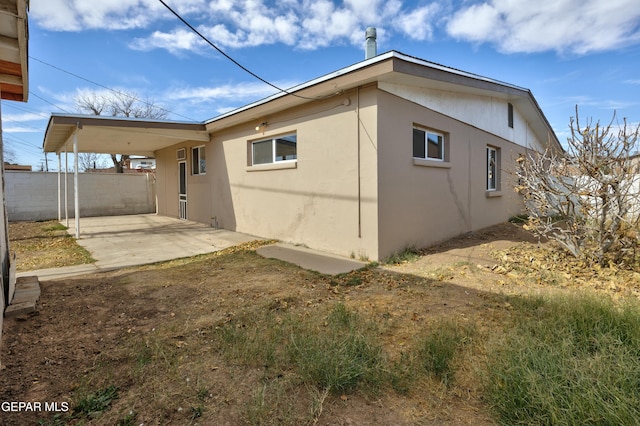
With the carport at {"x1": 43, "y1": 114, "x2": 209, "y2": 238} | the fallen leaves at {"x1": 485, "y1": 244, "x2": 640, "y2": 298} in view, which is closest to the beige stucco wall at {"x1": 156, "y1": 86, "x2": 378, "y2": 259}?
the carport at {"x1": 43, "y1": 114, "x2": 209, "y2": 238}

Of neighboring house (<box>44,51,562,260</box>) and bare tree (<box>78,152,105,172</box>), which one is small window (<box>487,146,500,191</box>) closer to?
neighboring house (<box>44,51,562,260</box>)

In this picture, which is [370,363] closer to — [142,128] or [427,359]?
[427,359]

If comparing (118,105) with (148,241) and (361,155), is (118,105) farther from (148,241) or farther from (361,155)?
(361,155)

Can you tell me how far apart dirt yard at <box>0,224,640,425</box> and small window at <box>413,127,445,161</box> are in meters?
2.45

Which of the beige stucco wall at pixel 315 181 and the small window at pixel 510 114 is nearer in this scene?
the beige stucco wall at pixel 315 181

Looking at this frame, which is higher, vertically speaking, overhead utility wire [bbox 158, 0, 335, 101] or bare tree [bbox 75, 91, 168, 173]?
bare tree [bbox 75, 91, 168, 173]

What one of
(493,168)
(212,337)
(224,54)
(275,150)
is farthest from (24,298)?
(493,168)

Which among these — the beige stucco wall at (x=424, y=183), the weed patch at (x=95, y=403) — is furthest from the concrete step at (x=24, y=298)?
the beige stucco wall at (x=424, y=183)

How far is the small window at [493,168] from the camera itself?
10.2 meters

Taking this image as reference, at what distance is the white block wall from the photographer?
43.6 feet

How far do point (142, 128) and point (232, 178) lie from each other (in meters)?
2.86

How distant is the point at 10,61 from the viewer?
392cm

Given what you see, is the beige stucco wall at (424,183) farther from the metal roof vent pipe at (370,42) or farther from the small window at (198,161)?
the small window at (198,161)

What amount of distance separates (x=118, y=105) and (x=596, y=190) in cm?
3416
